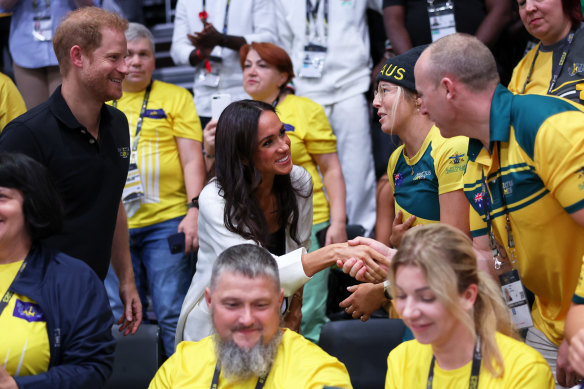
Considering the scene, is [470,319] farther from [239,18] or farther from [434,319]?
[239,18]

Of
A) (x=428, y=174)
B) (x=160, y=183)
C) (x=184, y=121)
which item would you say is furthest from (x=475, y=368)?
(x=184, y=121)

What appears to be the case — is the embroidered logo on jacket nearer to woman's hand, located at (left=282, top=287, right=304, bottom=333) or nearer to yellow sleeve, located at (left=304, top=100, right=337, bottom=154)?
woman's hand, located at (left=282, top=287, right=304, bottom=333)

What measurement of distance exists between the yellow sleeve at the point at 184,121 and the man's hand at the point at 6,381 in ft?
8.23

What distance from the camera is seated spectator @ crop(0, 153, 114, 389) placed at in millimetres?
2494

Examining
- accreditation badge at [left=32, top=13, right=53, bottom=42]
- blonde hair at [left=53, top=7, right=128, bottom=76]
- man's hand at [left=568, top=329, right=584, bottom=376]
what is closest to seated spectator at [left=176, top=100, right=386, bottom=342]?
blonde hair at [left=53, top=7, right=128, bottom=76]

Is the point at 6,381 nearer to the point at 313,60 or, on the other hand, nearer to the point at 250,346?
the point at 250,346

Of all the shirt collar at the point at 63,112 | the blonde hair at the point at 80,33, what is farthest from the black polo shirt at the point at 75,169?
the blonde hair at the point at 80,33

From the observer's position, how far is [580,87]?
3455 millimetres

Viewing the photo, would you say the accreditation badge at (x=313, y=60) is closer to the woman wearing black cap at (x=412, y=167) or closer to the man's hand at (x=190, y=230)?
the man's hand at (x=190, y=230)

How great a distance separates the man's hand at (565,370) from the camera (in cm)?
239

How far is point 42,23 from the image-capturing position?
5.23 metres

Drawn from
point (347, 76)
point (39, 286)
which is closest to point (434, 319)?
point (39, 286)

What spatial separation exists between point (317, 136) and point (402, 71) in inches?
47.9

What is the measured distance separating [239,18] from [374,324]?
2.47 meters
